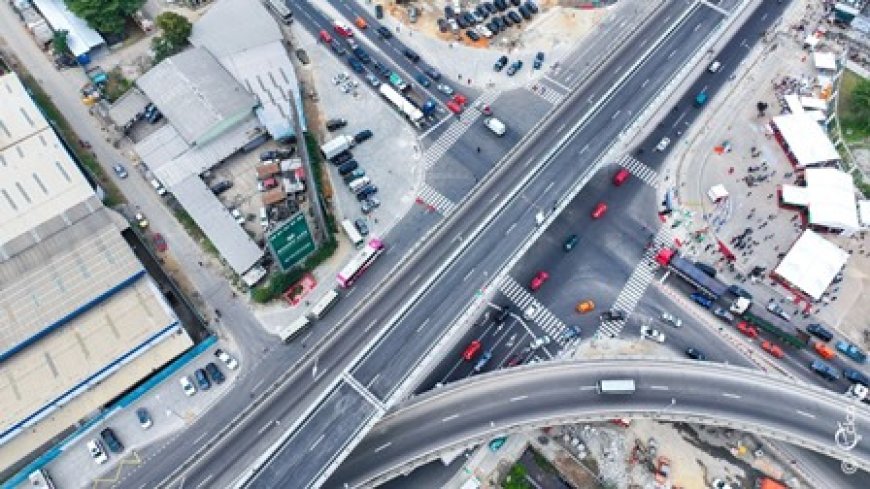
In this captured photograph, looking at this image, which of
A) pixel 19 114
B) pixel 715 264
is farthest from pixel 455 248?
pixel 19 114

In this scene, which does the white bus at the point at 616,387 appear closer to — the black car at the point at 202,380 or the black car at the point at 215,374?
the black car at the point at 215,374

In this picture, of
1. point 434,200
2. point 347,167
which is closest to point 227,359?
point 347,167

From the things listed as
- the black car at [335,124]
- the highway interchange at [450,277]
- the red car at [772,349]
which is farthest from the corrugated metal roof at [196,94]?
the red car at [772,349]

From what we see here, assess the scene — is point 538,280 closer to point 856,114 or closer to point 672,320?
point 672,320

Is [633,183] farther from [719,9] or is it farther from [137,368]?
[137,368]

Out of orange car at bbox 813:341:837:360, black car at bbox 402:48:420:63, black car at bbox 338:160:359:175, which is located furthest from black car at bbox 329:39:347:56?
orange car at bbox 813:341:837:360

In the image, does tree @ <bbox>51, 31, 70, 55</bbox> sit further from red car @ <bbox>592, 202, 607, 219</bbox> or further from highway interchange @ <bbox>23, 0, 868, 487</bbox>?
red car @ <bbox>592, 202, 607, 219</bbox>
